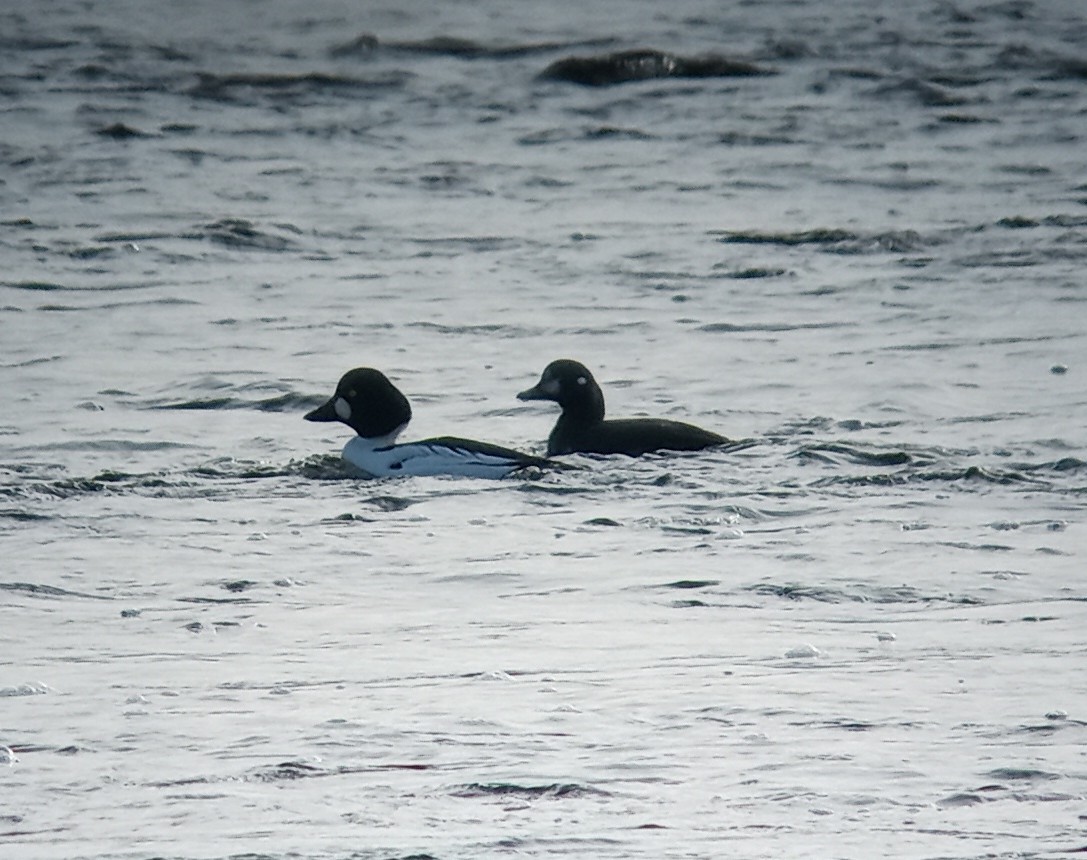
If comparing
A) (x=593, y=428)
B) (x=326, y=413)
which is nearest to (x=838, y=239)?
(x=593, y=428)

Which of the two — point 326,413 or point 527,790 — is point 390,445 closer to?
point 326,413

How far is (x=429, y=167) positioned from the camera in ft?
71.1

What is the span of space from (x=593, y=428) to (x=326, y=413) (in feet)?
4.51

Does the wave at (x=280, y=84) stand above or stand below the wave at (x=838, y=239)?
above

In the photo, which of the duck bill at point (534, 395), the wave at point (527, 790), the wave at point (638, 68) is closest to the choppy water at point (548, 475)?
the wave at point (527, 790)

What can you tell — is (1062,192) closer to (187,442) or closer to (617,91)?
(617,91)

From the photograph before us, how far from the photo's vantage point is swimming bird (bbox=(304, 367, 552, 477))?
10.6 meters

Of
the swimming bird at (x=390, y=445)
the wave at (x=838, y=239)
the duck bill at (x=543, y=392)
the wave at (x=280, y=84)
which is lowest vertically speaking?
the swimming bird at (x=390, y=445)

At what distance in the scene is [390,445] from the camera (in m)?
11.2

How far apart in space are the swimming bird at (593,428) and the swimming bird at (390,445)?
1.09 ft

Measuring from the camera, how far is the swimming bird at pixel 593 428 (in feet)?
35.8

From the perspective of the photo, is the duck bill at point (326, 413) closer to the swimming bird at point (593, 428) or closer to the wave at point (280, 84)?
the swimming bird at point (593, 428)

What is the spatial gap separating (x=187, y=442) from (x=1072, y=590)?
508 cm

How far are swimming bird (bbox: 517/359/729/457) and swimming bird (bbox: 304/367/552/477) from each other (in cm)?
33
